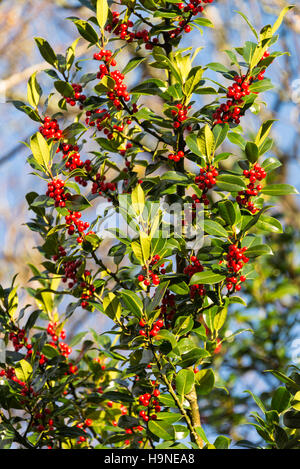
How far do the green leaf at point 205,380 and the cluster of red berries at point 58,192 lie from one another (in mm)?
475

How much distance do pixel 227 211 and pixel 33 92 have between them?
51 cm

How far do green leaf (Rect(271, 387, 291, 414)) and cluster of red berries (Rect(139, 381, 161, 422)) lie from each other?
0.23m

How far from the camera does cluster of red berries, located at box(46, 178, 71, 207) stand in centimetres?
110

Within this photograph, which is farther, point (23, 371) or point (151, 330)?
point (23, 371)

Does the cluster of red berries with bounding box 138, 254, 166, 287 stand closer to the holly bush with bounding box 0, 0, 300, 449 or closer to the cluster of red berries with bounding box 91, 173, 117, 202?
the holly bush with bounding box 0, 0, 300, 449

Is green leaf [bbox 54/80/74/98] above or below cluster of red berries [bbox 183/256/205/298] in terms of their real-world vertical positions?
above

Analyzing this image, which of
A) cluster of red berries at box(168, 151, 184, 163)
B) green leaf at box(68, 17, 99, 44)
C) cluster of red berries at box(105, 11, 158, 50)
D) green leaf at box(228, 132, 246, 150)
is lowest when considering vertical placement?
cluster of red berries at box(168, 151, 184, 163)

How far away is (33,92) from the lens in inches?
46.4

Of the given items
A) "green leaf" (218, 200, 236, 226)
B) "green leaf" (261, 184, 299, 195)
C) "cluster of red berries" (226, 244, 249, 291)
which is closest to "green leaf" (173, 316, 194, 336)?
"cluster of red berries" (226, 244, 249, 291)

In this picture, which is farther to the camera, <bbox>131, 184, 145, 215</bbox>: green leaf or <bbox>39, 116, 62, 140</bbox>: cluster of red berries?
<bbox>39, 116, 62, 140</bbox>: cluster of red berries

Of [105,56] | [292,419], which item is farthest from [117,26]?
[292,419]

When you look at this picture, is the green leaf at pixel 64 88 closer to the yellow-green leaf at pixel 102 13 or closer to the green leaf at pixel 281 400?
the yellow-green leaf at pixel 102 13

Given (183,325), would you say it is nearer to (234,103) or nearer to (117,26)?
(234,103)
